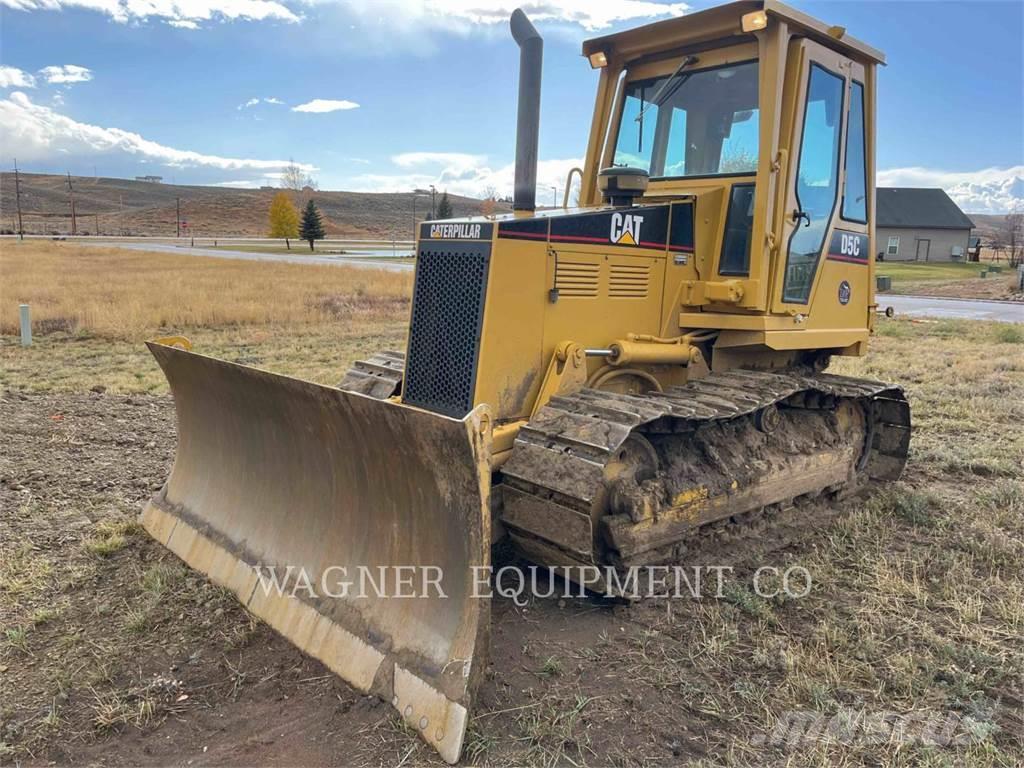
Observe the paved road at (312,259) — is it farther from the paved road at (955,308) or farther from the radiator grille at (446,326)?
the radiator grille at (446,326)

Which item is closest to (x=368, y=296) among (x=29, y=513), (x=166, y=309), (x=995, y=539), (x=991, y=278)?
(x=166, y=309)

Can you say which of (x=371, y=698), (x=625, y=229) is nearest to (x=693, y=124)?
(x=625, y=229)

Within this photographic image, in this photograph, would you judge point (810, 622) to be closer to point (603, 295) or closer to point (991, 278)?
point (603, 295)

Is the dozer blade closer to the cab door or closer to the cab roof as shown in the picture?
the cab door

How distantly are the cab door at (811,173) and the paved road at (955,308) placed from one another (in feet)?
47.4

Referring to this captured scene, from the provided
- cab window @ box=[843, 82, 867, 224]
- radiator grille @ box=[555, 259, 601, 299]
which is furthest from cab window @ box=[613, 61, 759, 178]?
radiator grille @ box=[555, 259, 601, 299]

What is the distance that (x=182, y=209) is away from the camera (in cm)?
12031

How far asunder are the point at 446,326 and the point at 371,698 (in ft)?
6.54

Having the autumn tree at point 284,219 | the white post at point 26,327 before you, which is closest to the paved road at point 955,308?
the white post at point 26,327

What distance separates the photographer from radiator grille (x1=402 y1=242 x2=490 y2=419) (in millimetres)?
4297

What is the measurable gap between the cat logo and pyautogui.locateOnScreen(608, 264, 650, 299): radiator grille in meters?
0.15

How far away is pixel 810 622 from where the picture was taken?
4074 mm

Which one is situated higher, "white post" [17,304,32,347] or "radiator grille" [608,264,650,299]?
"radiator grille" [608,264,650,299]

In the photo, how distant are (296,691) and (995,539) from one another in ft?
14.1
